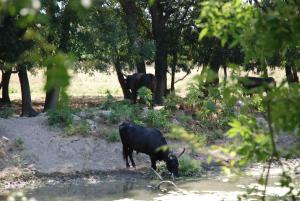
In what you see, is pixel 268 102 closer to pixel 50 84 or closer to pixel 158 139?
pixel 50 84

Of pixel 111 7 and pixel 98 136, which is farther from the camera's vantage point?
pixel 111 7

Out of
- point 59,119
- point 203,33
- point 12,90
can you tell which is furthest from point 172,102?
point 203,33

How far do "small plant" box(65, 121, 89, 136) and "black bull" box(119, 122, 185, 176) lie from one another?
6.98 feet

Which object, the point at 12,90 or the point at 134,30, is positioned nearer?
the point at 134,30

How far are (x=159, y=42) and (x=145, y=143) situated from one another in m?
9.40

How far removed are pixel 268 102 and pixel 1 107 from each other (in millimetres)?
22384

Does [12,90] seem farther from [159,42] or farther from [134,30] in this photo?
[134,30]

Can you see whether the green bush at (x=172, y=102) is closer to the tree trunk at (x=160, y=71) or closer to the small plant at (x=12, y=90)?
the tree trunk at (x=160, y=71)

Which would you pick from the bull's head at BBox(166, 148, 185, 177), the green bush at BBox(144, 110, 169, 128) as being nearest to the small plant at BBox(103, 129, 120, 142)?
the green bush at BBox(144, 110, 169, 128)

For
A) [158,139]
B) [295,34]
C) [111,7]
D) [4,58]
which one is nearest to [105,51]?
[111,7]

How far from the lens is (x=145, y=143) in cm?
1530

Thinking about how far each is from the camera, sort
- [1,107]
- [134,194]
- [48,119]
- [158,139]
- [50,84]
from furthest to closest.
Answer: [1,107] → [48,119] → [158,139] → [134,194] → [50,84]

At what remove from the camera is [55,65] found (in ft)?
5.61

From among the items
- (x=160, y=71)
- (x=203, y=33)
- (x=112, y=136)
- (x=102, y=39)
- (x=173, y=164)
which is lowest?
(x=173, y=164)
